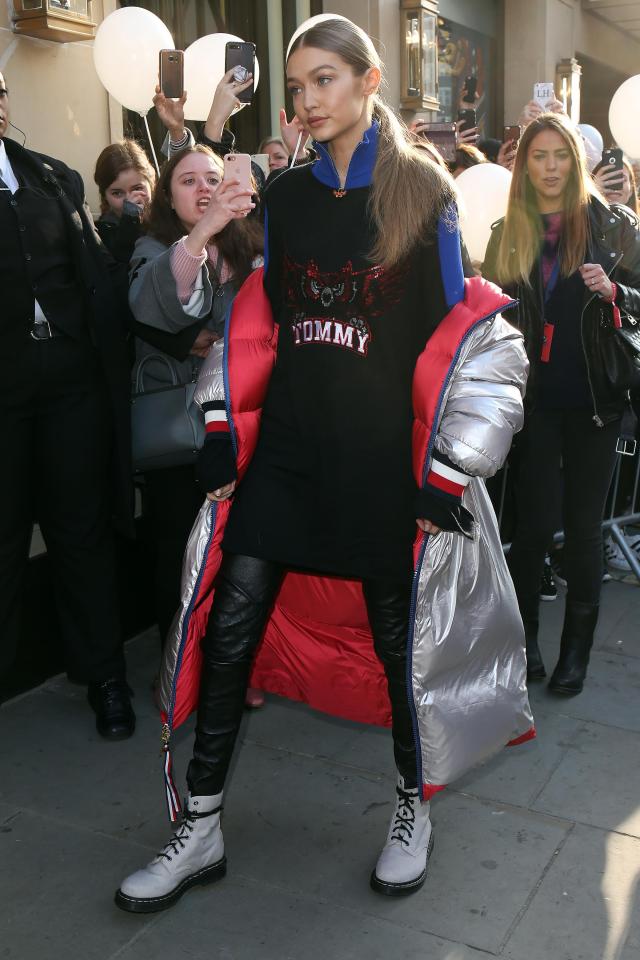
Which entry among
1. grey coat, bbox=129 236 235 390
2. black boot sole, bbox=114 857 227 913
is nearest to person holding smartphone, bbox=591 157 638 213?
grey coat, bbox=129 236 235 390

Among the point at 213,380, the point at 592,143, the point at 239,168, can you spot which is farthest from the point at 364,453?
the point at 592,143

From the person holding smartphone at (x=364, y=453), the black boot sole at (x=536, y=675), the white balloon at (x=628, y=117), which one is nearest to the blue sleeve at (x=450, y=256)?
→ the person holding smartphone at (x=364, y=453)

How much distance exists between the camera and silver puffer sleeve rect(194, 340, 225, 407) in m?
2.74

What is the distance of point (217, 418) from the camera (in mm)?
2732

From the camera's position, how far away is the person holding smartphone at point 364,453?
2.51m

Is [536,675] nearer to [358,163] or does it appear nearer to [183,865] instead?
[183,865]

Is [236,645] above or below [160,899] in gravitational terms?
above

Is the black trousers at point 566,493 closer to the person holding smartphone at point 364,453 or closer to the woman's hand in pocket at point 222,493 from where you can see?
the person holding smartphone at point 364,453

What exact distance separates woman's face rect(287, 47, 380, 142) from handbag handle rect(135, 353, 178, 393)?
1.32 meters

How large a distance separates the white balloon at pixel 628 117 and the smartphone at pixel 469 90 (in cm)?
400

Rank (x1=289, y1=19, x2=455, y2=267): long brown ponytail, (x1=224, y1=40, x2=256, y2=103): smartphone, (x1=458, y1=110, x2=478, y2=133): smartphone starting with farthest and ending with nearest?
(x1=458, y1=110, x2=478, y2=133): smartphone
(x1=224, y1=40, x2=256, y2=103): smartphone
(x1=289, y1=19, x2=455, y2=267): long brown ponytail

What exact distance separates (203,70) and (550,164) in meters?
2.02

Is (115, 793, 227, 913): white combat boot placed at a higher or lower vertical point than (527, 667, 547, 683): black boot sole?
higher

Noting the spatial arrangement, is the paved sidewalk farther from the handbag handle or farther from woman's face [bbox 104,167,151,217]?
woman's face [bbox 104,167,151,217]
